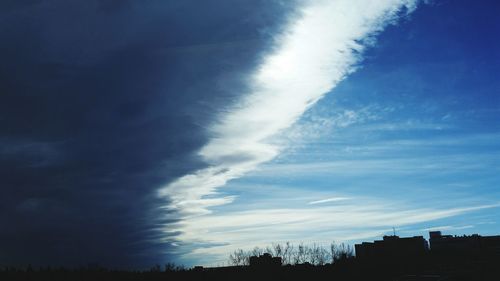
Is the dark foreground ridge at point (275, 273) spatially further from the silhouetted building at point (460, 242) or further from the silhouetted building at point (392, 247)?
the silhouetted building at point (460, 242)

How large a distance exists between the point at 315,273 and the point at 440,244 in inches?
4980

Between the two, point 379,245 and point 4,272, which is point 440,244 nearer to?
point 379,245

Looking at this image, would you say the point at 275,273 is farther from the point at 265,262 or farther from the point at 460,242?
the point at 460,242

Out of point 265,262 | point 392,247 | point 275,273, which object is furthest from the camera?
point 392,247

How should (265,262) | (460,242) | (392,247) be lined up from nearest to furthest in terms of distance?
(265,262)
(392,247)
(460,242)

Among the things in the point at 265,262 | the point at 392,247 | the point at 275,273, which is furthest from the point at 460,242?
the point at 275,273

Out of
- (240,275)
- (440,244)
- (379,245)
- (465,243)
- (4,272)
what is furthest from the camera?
(440,244)

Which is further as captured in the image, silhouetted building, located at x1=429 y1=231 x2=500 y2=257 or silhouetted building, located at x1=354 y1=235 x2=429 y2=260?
silhouetted building, located at x1=429 y1=231 x2=500 y2=257

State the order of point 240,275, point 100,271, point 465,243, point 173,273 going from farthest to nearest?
point 465,243 < point 240,275 < point 173,273 < point 100,271

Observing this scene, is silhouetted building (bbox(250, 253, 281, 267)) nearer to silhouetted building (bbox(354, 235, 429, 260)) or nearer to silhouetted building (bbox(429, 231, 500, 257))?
silhouetted building (bbox(354, 235, 429, 260))

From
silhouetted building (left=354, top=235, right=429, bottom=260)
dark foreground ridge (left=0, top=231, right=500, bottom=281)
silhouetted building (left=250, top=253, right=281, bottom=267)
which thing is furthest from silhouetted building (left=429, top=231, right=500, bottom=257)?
silhouetted building (left=250, top=253, right=281, bottom=267)

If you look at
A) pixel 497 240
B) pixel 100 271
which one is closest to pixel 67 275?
pixel 100 271

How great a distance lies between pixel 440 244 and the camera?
523ft

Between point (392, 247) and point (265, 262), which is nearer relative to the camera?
point (265, 262)
